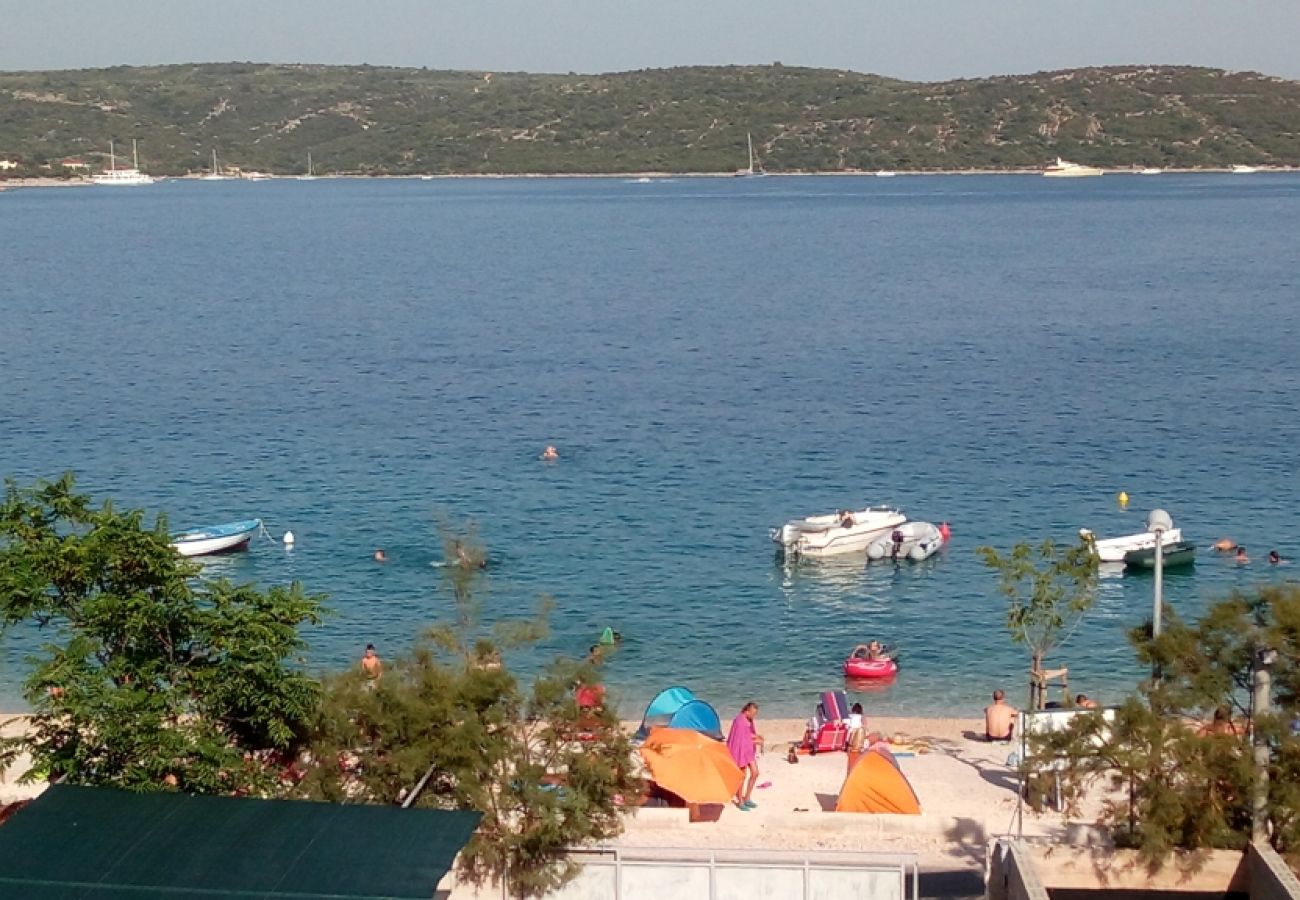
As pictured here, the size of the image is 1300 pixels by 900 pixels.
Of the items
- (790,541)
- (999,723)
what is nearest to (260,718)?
(999,723)

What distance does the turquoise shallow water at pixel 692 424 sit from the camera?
3134 cm

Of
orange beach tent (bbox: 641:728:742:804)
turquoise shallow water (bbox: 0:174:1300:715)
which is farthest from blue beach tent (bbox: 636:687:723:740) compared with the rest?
turquoise shallow water (bbox: 0:174:1300:715)

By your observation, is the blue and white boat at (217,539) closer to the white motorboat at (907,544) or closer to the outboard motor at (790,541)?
the outboard motor at (790,541)

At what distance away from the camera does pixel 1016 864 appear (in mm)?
13867

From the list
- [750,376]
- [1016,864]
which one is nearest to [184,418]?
[750,376]

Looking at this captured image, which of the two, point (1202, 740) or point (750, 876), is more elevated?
point (1202, 740)

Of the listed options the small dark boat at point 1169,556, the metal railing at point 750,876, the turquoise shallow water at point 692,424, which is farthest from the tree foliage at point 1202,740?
the small dark boat at point 1169,556

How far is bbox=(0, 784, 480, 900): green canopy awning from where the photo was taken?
1162 centimetres

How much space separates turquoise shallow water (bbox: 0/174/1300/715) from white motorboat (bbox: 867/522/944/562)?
78 centimetres

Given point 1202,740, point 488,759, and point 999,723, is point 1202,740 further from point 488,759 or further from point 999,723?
point 999,723

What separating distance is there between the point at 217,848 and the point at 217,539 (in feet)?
79.8

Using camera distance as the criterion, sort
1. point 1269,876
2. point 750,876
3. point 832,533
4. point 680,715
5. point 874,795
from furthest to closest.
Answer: point 832,533 → point 680,715 → point 874,795 → point 750,876 → point 1269,876

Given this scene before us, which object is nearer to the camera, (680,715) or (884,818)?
(884,818)

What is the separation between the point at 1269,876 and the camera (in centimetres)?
1354
